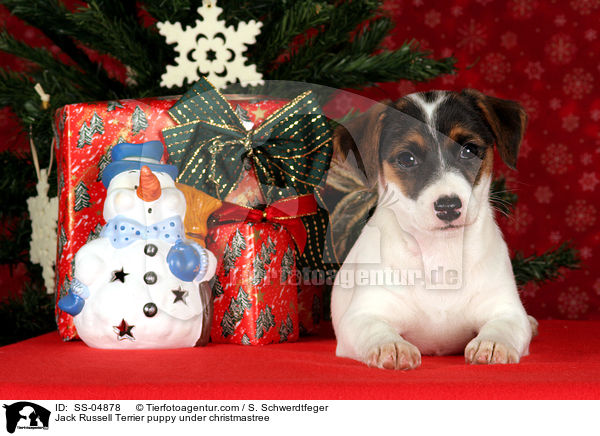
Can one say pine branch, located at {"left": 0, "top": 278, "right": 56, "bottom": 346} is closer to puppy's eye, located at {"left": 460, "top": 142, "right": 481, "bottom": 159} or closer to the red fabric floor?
the red fabric floor

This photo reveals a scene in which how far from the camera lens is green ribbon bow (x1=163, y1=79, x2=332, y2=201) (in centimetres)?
167

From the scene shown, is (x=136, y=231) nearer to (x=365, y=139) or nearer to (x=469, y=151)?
(x=365, y=139)

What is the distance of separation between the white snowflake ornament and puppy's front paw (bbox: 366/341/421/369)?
0.85 m

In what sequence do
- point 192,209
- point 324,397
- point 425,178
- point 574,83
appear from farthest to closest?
point 574,83, point 192,209, point 425,178, point 324,397

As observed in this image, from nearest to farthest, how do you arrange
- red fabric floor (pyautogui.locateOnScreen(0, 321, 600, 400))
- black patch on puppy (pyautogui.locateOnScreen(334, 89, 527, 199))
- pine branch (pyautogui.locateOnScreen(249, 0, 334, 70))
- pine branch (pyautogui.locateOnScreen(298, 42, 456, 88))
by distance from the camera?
red fabric floor (pyautogui.locateOnScreen(0, 321, 600, 400)), black patch on puppy (pyautogui.locateOnScreen(334, 89, 527, 199)), pine branch (pyautogui.locateOnScreen(249, 0, 334, 70)), pine branch (pyautogui.locateOnScreen(298, 42, 456, 88))

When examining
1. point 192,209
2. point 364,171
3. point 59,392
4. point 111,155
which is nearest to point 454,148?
point 364,171

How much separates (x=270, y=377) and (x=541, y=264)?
134cm

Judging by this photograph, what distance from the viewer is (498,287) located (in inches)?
61.0

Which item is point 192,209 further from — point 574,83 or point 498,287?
point 574,83

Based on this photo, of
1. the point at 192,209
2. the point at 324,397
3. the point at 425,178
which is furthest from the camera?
the point at 192,209

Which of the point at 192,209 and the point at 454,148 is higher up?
the point at 454,148

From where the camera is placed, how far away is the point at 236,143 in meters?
1.67

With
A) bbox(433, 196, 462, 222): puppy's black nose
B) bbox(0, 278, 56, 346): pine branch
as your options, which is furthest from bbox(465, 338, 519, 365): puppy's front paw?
bbox(0, 278, 56, 346): pine branch

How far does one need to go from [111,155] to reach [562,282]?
2153mm
